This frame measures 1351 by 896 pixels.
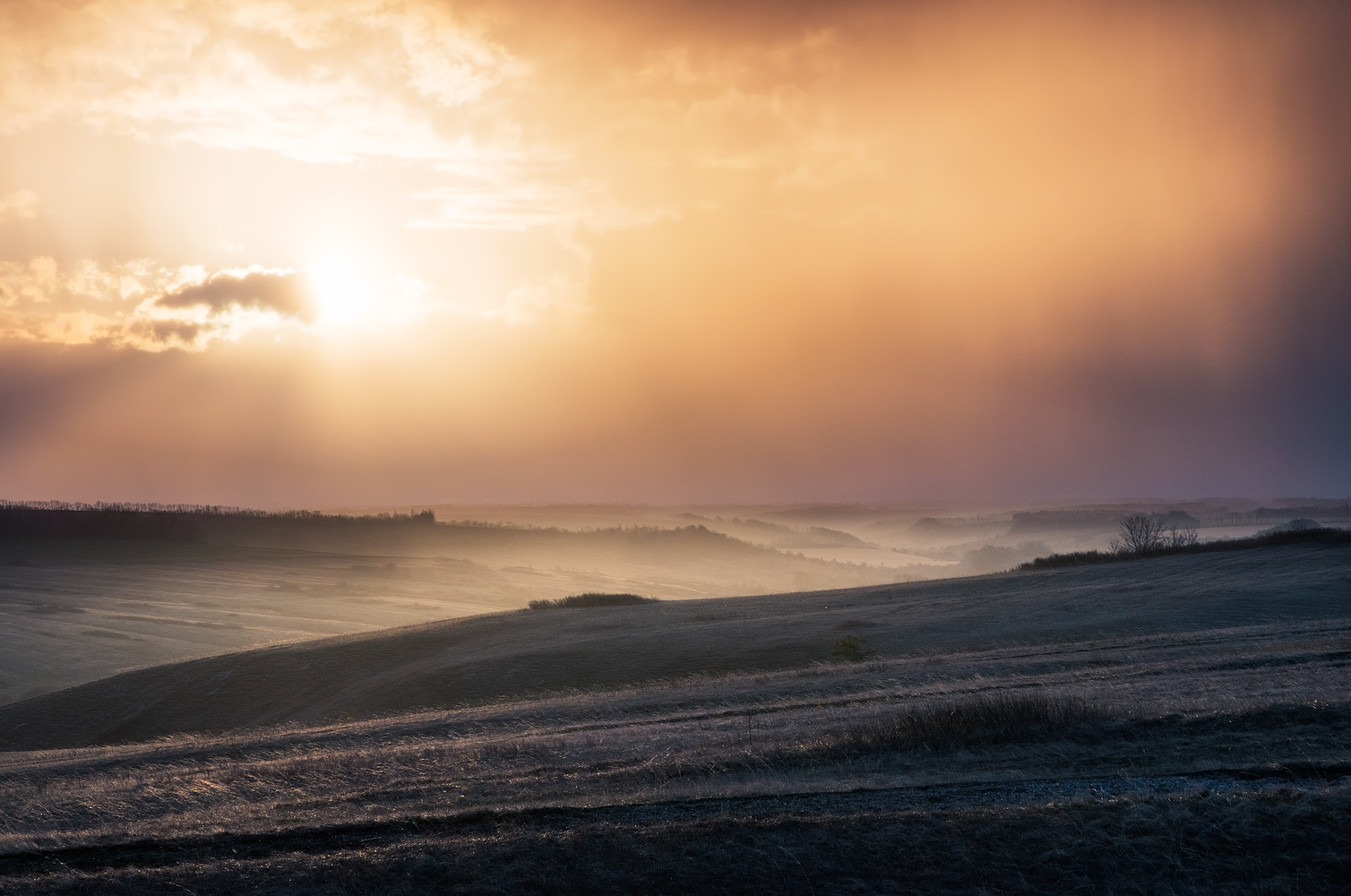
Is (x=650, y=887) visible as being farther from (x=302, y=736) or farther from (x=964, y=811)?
(x=302, y=736)

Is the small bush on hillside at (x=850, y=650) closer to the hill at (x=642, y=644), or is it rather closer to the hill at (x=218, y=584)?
the hill at (x=642, y=644)

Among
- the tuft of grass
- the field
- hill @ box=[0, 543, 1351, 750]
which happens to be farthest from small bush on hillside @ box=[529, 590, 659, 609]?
the tuft of grass

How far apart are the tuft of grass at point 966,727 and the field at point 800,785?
0.19 feet

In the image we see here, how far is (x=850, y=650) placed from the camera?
31.6m

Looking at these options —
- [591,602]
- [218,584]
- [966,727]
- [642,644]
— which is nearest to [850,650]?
[642,644]

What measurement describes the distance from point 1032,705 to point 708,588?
15688cm

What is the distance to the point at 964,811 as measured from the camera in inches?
402

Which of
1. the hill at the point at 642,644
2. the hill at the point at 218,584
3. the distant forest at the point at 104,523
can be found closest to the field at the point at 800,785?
the hill at the point at 642,644

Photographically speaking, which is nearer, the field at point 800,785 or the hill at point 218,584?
the field at point 800,785

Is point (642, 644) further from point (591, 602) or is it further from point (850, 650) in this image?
point (591, 602)

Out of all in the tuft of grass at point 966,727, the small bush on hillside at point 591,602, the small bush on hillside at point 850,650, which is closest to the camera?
the tuft of grass at point 966,727

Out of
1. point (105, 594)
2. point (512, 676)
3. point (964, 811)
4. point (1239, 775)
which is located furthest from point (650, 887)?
point (105, 594)

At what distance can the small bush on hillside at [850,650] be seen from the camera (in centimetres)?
3112

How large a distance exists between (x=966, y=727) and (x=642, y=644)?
2381cm
